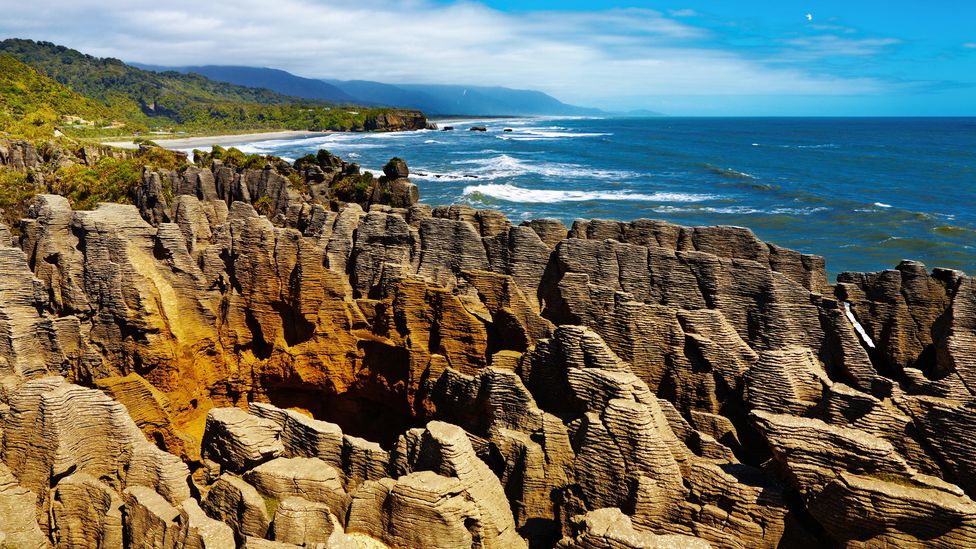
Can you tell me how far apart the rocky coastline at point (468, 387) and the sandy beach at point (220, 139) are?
228 ft

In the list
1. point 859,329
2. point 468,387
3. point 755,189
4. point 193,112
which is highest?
point 193,112

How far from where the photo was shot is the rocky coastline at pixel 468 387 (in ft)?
24.2

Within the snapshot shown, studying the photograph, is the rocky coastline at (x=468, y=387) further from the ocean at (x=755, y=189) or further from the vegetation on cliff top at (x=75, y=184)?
the ocean at (x=755, y=189)

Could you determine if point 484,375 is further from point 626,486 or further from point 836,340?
point 836,340

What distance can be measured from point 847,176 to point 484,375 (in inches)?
3252

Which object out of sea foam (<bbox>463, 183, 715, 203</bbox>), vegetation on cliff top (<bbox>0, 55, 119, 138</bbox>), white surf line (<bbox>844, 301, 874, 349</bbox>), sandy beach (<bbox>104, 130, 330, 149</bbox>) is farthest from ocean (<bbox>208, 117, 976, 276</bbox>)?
vegetation on cliff top (<bbox>0, 55, 119, 138</bbox>)

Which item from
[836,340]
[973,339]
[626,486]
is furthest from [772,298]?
[626,486]

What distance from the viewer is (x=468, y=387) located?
10.3m

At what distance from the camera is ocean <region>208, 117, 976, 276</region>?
43.2 m

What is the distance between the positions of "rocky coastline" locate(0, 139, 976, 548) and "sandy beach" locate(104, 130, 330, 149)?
69.6m

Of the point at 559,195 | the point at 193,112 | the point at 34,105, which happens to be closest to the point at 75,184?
the point at 559,195

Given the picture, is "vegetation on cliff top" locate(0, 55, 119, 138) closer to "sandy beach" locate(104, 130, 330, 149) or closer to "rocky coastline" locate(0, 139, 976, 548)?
"sandy beach" locate(104, 130, 330, 149)

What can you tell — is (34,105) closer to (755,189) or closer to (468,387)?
(755,189)

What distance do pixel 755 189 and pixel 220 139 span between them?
3579 inches
